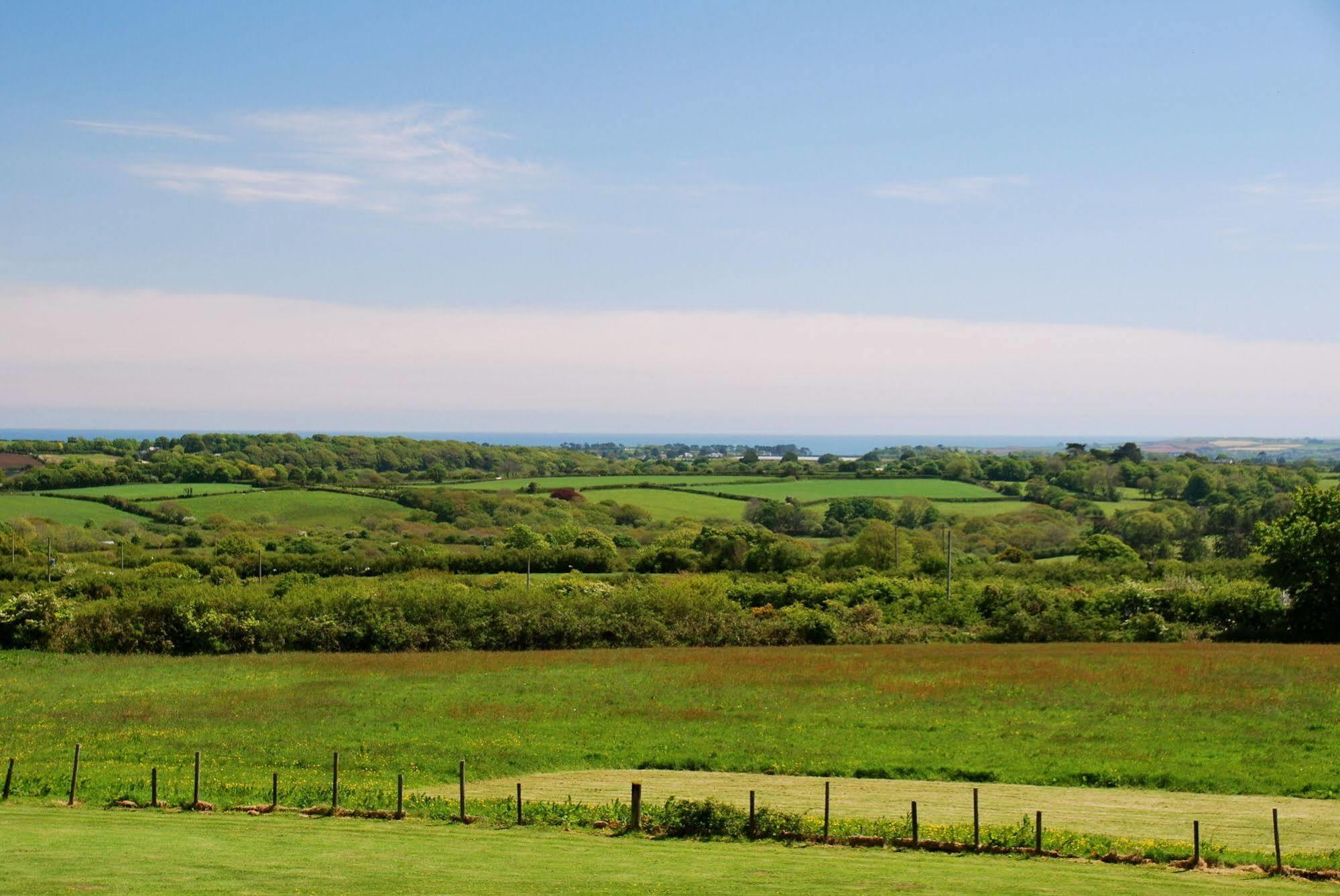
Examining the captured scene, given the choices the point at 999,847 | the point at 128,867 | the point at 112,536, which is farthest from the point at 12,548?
the point at 999,847

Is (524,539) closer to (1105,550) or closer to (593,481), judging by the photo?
(1105,550)

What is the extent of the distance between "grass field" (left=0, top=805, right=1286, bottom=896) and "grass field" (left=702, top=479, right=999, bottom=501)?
12316 cm

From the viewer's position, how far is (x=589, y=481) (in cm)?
17900

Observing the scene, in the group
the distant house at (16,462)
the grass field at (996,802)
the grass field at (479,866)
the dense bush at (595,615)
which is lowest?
A: the dense bush at (595,615)

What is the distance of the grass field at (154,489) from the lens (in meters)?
130

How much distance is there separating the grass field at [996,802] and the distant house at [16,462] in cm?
13473

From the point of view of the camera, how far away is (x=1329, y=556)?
6328 centimetres

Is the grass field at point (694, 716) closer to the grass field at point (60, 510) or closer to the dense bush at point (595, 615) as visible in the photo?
the dense bush at point (595, 615)

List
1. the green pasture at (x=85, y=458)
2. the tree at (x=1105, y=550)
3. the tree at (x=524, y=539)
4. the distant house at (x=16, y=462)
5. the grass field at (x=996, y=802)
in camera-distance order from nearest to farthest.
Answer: the grass field at (x=996, y=802) < the tree at (x=1105, y=550) < the tree at (x=524, y=539) < the distant house at (x=16, y=462) < the green pasture at (x=85, y=458)

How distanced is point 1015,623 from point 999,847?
46787mm

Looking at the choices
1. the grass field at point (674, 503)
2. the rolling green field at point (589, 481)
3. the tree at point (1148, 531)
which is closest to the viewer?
the tree at point (1148, 531)

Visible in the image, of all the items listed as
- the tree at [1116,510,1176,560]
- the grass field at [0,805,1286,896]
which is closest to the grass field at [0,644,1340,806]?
the grass field at [0,805,1286,896]

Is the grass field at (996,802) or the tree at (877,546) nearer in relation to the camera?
the grass field at (996,802)

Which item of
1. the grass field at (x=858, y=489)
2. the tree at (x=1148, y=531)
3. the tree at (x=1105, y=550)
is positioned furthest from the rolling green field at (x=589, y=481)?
the tree at (x=1105, y=550)
